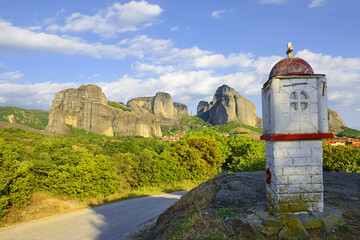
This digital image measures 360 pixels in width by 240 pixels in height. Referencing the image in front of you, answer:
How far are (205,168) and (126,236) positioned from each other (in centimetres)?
1914

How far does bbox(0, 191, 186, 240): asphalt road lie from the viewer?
9.72m

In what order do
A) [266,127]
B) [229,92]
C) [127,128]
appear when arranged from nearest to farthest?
[266,127]
[127,128]
[229,92]

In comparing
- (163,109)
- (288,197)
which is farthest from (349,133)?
(288,197)

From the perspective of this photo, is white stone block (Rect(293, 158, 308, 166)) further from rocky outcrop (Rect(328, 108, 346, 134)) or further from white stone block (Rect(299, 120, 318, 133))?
rocky outcrop (Rect(328, 108, 346, 134))

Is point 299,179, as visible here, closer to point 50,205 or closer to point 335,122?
point 50,205

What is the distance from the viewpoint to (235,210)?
21.3ft

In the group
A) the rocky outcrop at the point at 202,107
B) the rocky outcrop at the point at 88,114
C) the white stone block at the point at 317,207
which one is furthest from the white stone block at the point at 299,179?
the rocky outcrop at the point at 202,107

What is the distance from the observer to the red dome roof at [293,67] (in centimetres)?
542

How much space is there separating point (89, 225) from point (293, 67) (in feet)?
36.7

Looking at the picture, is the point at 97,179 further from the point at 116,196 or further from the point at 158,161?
the point at 158,161

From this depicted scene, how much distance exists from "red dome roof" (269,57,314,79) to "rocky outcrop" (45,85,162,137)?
78.3 m

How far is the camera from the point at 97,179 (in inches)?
672

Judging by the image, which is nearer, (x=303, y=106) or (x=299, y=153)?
(x=299, y=153)

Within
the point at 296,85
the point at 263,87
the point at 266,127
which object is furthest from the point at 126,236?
the point at 296,85
